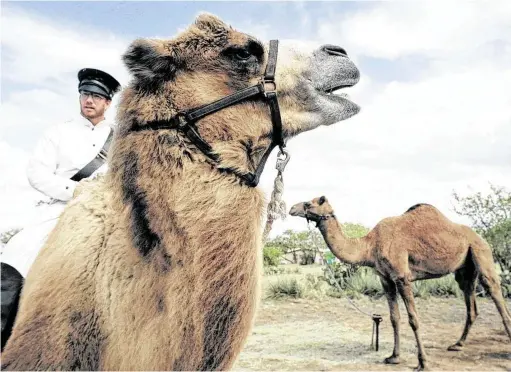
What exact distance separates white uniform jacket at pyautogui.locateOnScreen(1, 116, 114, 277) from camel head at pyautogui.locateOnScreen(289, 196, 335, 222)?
23.1 ft

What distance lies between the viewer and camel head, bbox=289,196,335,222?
9930 mm

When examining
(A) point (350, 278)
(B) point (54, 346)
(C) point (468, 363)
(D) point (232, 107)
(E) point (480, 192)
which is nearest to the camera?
(B) point (54, 346)

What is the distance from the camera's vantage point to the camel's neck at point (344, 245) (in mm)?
9578

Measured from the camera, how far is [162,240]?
1.91 m

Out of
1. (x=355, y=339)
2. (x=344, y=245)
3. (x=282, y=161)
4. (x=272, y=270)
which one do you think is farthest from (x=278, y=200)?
(x=272, y=270)

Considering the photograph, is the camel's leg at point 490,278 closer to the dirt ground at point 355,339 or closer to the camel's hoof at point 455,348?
the dirt ground at point 355,339

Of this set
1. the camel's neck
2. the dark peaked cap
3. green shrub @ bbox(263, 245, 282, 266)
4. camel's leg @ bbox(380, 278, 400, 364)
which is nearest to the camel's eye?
the dark peaked cap

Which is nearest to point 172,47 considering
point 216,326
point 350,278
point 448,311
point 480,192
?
point 216,326

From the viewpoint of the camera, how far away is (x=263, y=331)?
11.2m

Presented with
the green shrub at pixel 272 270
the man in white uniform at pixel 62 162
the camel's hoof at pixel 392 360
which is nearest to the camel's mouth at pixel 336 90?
the man in white uniform at pixel 62 162

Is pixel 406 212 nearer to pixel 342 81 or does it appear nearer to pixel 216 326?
pixel 342 81

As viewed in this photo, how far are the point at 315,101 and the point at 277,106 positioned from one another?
22 centimetres

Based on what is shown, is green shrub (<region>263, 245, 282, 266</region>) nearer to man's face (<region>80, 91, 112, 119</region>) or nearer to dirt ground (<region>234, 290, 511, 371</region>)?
dirt ground (<region>234, 290, 511, 371</region>)

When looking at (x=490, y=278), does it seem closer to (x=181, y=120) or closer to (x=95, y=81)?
(x=95, y=81)
